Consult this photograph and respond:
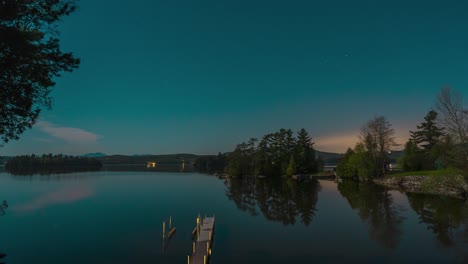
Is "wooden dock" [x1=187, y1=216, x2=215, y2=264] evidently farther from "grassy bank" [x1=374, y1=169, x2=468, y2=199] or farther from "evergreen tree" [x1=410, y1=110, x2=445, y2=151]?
"evergreen tree" [x1=410, y1=110, x2=445, y2=151]

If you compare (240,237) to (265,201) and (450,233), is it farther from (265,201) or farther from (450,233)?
(265,201)

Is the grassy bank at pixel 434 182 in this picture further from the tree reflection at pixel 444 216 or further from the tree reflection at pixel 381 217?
the tree reflection at pixel 381 217

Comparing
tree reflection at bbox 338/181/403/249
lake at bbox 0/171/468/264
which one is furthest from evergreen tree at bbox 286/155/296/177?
lake at bbox 0/171/468/264

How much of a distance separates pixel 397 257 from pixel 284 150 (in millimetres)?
85103

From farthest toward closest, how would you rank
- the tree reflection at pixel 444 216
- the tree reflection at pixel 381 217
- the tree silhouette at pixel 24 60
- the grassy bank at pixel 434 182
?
the grassy bank at pixel 434 182 → the tree reflection at pixel 381 217 → the tree reflection at pixel 444 216 → the tree silhouette at pixel 24 60

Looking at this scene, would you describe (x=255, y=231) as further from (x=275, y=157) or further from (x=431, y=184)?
(x=275, y=157)

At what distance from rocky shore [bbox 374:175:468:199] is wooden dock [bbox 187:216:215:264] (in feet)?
121

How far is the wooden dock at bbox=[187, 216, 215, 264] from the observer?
1784 cm

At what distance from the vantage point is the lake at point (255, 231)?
64.2 feet

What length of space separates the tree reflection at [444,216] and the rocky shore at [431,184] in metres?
2.69

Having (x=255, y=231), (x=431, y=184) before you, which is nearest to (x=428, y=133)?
(x=431, y=184)

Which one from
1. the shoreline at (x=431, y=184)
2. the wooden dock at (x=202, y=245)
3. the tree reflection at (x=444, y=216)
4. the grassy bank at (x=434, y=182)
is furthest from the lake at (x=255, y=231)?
the grassy bank at (x=434, y=182)

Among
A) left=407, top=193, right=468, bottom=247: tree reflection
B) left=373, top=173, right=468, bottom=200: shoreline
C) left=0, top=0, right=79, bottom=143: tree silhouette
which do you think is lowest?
left=407, top=193, right=468, bottom=247: tree reflection

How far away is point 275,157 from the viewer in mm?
104500
